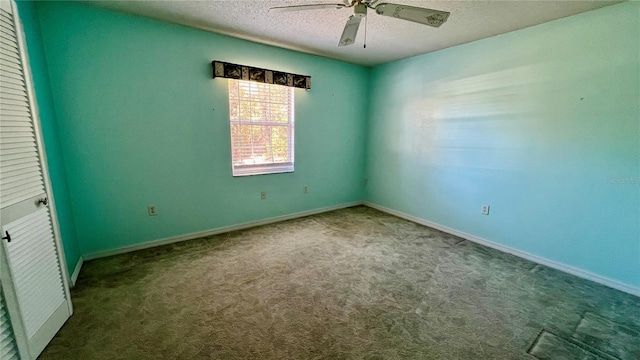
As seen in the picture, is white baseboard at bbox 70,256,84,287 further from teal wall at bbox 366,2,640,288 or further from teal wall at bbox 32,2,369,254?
teal wall at bbox 366,2,640,288

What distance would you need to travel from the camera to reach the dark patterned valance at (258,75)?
9.30 feet

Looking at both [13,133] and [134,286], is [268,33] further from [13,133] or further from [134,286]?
[134,286]

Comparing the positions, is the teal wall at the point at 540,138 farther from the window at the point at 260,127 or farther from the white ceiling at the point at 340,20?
the window at the point at 260,127

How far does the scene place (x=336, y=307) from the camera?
189 cm

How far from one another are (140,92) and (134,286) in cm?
184

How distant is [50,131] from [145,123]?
697 mm

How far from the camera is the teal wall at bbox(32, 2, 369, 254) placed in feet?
7.41

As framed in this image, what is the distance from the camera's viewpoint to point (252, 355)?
1463mm

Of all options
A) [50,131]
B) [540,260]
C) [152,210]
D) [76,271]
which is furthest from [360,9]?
[76,271]

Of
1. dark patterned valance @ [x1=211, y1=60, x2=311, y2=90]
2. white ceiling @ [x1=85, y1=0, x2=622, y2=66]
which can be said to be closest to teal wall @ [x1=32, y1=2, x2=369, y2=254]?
dark patterned valance @ [x1=211, y1=60, x2=311, y2=90]

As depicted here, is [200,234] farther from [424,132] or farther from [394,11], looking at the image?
[424,132]

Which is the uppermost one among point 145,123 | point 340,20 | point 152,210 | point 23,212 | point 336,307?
point 340,20

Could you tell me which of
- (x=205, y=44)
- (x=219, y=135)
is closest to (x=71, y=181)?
(x=219, y=135)

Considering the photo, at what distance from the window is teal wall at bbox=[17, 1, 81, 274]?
1538mm
